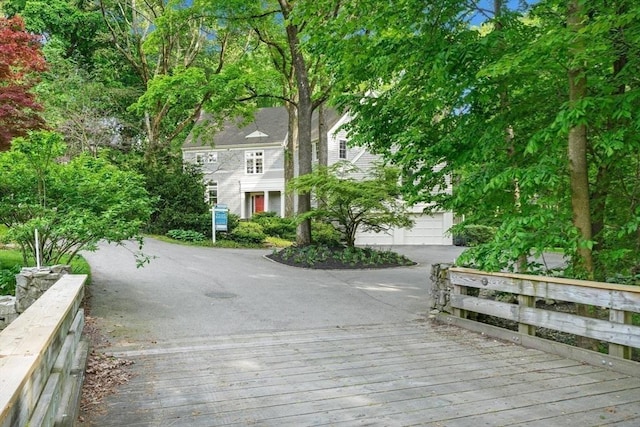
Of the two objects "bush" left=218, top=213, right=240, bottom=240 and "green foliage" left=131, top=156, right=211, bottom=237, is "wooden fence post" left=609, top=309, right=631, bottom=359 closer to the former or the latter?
"bush" left=218, top=213, right=240, bottom=240

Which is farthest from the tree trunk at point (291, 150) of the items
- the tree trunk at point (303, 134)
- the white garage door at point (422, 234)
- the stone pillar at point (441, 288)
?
the stone pillar at point (441, 288)

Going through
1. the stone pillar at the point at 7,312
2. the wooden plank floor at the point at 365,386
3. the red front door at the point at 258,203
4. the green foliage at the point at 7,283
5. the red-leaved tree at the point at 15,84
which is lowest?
the wooden plank floor at the point at 365,386

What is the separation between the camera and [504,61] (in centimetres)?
465

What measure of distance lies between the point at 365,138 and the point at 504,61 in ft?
10.9

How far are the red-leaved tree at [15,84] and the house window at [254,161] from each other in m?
16.6

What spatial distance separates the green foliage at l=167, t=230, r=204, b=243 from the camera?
59.1 feet

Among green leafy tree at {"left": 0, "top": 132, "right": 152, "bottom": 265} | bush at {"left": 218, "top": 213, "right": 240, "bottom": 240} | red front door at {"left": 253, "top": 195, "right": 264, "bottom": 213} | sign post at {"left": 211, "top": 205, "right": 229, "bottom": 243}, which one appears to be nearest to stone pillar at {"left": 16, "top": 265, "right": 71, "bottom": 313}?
green leafy tree at {"left": 0, "top": 132, "right": 152, "bottom": 265}

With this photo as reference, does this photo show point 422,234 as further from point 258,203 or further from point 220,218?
point 258,203

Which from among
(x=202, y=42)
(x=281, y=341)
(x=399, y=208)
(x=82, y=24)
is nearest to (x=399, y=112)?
(x=281, y=341)

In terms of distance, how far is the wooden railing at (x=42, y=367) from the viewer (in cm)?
160

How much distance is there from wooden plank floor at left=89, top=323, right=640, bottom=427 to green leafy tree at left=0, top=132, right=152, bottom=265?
2.47 m

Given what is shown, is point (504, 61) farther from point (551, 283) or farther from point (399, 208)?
point (399, 208)

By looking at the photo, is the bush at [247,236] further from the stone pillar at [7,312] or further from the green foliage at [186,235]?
the stone pillar at [7,312]

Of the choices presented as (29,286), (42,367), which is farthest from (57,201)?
(42,367)
